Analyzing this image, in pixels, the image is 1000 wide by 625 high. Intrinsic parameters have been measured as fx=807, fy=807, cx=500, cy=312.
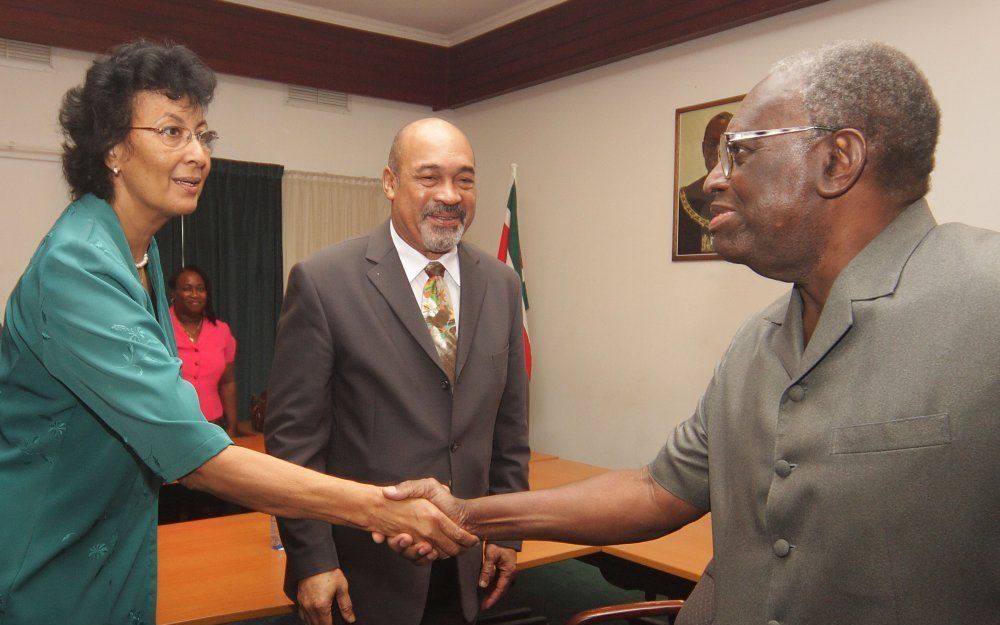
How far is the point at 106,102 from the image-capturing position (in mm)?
1671

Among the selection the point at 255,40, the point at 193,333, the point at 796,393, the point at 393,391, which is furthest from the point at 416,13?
the point at 796,393

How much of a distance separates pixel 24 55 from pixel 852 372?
579 cm

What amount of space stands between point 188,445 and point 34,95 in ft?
16.3

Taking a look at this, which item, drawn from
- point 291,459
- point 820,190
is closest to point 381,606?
point 291,459

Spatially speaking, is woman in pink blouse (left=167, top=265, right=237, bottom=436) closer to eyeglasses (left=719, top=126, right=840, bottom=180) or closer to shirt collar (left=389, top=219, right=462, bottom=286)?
shirt collar (left=389, top=219, right=462, bottom=286)

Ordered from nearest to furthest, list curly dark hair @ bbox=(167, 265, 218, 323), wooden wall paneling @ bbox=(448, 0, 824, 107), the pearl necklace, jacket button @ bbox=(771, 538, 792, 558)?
1. jacket button @ bbox=(771, 538, 792, 558)
2. wooden wall paneling @ bbox=(448, 0, 824, 107)
3. the pearl necklace
4. curly dark hair @ bbox=(167, 265, 218, 323)

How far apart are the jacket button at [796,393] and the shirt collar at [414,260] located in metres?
1.18

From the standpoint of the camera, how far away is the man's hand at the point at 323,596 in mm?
2002

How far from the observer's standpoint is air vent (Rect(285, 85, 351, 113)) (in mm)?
6363

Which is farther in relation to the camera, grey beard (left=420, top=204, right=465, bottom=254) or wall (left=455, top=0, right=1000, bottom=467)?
wall (left=455, top=0, right=1000, bottom=467)

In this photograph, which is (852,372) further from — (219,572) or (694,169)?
(694,169)

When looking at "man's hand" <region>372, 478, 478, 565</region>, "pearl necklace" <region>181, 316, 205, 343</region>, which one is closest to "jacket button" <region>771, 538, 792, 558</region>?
"man's hand" <region>372, 478, 478, 565</region>

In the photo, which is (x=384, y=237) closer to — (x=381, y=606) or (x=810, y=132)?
(x=381, y=606)

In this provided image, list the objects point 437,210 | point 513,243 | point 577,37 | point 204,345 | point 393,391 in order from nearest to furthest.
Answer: point 393,391, point 437,210, point 204,345, point 577,37, point 513,243
